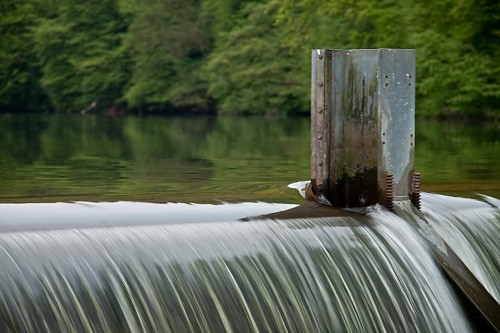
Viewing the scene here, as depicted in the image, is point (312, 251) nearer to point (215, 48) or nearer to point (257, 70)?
point (257, 70)

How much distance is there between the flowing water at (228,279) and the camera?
25.7 feet

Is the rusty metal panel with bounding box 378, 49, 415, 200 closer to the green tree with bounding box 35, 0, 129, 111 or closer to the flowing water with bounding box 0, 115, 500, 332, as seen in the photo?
the flowing water with bounding box 0, 115, 500, 332

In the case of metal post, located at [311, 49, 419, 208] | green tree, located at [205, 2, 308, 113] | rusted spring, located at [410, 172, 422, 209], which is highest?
metal post, located at [311, 49, 419, 208]

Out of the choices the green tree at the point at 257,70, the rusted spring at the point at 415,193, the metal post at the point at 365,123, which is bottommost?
the green tree at the point at 257,70

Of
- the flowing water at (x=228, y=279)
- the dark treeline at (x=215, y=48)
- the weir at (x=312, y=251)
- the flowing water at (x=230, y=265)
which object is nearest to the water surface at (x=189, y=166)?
the flowing water at (x=230, y=265)

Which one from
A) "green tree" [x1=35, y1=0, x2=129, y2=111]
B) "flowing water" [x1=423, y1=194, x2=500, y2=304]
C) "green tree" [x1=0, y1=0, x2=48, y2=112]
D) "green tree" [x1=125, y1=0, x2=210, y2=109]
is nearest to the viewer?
"flowing water" [x1=423, y1=194, x2=500, y2=304]

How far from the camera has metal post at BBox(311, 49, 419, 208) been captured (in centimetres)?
1095

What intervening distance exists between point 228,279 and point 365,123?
9.25 feet

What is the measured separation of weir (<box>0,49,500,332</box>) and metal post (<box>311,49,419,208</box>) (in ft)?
0.04

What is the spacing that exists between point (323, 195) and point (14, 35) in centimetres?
5891

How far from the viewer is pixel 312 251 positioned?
9.49 m

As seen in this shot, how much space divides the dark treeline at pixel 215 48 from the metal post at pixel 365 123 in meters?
28.1

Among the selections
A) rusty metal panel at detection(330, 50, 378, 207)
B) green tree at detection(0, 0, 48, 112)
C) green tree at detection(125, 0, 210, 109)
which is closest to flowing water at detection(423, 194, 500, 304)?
rusty metal panel at detection(330, 50, 378, 207)

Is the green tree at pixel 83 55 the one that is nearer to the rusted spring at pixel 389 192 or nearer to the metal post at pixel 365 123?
the metal post at pixel 365 123
